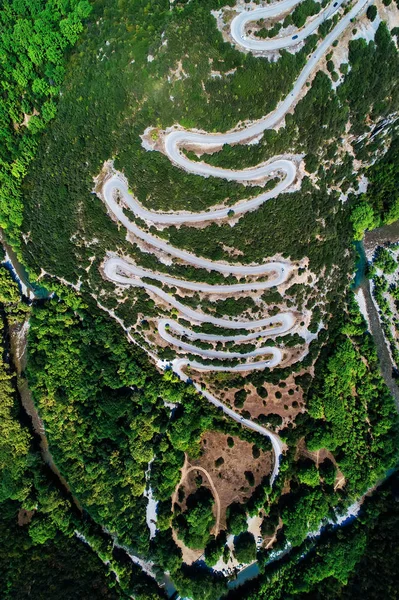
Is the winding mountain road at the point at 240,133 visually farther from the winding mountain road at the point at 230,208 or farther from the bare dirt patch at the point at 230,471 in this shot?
the bare dirt patch at the point at 230,471

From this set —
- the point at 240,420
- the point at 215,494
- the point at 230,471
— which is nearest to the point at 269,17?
the point at 240,420

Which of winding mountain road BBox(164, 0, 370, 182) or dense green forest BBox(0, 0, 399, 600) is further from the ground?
winding mountain road BBox(164, 0, 370, 182)

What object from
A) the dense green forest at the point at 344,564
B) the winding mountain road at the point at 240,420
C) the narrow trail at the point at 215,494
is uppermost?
the winding mountain road at the point at 240,420

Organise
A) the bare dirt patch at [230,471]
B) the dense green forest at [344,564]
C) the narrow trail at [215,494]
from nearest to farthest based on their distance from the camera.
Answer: the dense green forest at [344,564] → the bare dirt patch at [230,471] → the narrow trail at [215,494]

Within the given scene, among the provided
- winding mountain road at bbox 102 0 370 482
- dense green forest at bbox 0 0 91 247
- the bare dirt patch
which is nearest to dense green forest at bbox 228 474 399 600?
the bare dirt patch

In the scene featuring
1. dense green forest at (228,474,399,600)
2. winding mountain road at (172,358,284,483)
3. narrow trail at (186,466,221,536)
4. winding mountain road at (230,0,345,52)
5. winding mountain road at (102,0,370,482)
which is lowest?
dense green forest at (228,474,399,600)

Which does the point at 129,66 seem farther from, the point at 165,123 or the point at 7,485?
the point at 7,485

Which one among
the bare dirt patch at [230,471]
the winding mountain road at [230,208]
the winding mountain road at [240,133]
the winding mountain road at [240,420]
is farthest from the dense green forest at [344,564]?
the winding mountain road at [240,133]

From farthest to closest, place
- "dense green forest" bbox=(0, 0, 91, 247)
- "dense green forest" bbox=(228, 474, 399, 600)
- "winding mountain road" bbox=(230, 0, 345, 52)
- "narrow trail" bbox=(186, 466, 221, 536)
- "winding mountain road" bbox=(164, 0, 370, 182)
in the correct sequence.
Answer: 1. "narrow trail" bbox=(186, 466, 221, 536)
2. "dense green forest" bbox=(228, 474, 399, 600)
3. "dense green forest" bbox=(0, 0, 91, 247)
4. "winding mountain road" bbox=(164, 0, 370, 182)
5. "winding mountain road" bbox=(230, 0, 345, 52)

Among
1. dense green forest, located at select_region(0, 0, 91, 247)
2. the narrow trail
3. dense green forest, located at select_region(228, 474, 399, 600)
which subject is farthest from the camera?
the narrow trail

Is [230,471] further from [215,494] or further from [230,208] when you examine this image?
[230,208]

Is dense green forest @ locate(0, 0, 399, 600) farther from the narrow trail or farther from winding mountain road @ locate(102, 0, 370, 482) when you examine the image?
winding mountain road @ locate(102, 0, 370, 482)
